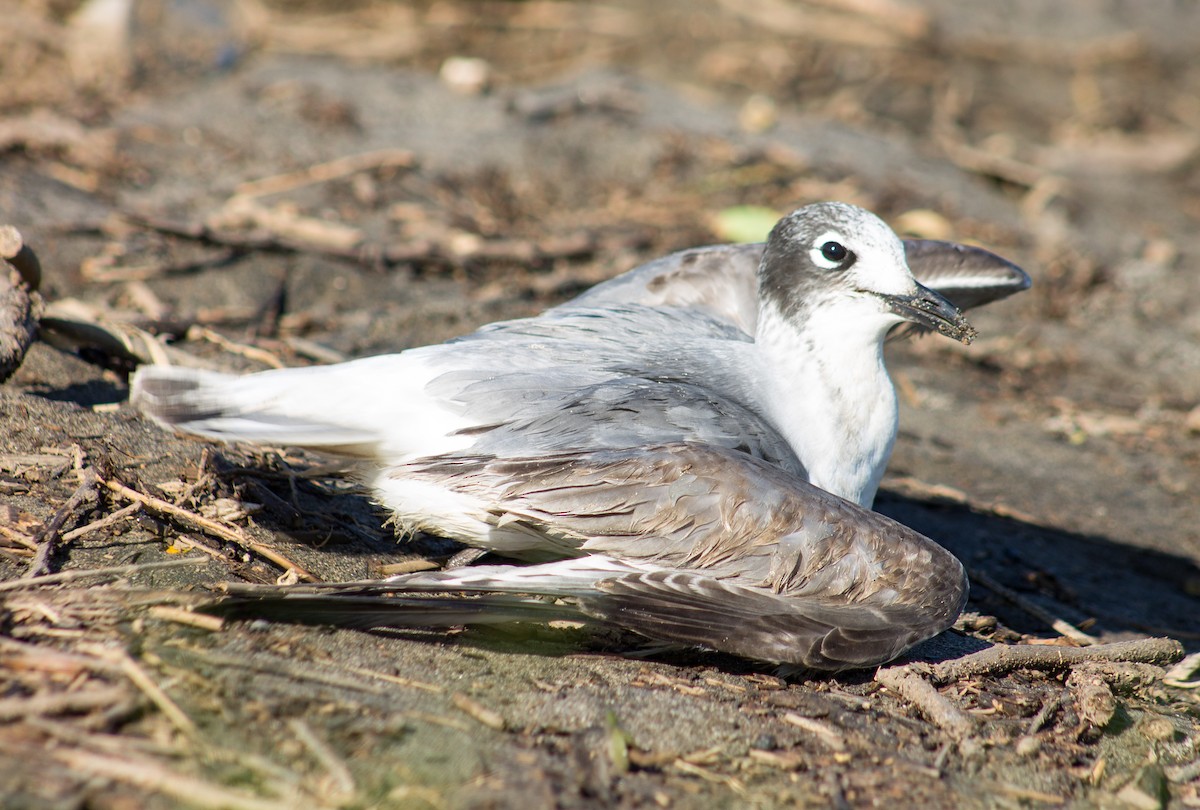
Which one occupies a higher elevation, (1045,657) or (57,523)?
(1045,657)

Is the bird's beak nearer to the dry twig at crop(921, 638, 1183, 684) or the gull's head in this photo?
the gull's head

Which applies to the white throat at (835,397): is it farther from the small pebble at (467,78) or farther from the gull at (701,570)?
the small pebble at (467,78)

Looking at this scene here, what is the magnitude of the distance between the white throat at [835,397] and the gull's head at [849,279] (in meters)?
0.01

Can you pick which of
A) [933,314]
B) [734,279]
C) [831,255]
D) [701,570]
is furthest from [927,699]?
[734,279]

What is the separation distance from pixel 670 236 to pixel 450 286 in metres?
1.82

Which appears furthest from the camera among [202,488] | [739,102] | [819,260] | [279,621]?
[739,102]

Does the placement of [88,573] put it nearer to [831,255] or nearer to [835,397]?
[835,397]

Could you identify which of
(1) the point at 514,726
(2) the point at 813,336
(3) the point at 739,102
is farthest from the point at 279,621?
(3) the point at 739,102

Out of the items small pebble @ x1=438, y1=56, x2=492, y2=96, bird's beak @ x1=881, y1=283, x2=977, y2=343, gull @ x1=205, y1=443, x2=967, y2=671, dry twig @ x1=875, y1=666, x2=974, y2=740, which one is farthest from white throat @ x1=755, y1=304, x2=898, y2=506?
small pebble @ x1=438, y1=56, x2=492, y2=96

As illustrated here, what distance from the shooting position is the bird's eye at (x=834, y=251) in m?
4.36

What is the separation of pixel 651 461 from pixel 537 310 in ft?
10.8

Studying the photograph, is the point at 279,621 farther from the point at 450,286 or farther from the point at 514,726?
the point at 450,286

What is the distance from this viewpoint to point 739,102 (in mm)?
10758

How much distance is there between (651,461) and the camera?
3.55 meters
